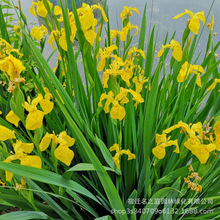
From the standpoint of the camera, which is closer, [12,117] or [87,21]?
[12,117]

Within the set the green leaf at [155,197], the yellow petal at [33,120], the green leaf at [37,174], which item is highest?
the yellow petal at [33,120]

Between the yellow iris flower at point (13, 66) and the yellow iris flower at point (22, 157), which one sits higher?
the yellow iris flower at point (13, 66)

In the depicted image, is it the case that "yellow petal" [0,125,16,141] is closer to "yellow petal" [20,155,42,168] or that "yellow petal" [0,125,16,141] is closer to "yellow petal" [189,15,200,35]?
"yellow petal" [20,155,42,168]

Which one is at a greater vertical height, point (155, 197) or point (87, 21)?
point (87, 21)

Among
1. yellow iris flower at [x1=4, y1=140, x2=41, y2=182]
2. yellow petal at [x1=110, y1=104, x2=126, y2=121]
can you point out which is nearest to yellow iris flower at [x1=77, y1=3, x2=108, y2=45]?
yellow petal at [x1=110, y1=104, x2=126, y2=121]

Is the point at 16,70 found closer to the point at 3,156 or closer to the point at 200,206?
the point at 3,156

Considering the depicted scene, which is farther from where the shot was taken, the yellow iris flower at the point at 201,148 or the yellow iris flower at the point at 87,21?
the yellow iris flower at the point at 87,21

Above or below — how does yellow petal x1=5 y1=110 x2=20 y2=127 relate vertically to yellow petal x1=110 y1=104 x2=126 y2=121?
above

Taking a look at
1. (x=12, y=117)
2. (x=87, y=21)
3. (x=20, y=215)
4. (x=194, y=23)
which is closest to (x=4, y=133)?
(x=12, y=117)

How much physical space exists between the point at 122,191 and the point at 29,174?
13.7 inches

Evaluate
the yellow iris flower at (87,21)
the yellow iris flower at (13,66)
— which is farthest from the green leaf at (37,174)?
the yellow iris flower at (87,21)

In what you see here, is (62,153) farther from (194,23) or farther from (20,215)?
(194,23)

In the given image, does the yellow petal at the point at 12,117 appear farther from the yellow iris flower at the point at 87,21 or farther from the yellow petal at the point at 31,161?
the yellow iris flower at the point at 87,21

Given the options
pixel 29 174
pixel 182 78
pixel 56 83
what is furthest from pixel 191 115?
pixel 29 174
